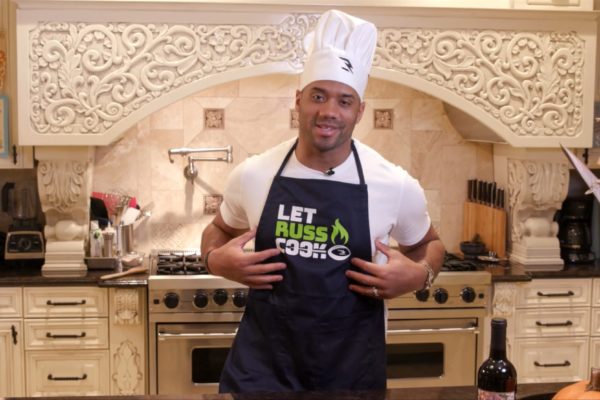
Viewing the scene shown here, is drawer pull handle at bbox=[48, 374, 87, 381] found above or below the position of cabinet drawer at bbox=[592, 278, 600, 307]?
below

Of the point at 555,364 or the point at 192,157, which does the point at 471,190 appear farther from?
the point at 192,157

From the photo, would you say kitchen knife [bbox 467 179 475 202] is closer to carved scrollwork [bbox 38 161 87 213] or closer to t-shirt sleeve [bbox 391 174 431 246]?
carved scrollwork [bbox 38 161 87 213]

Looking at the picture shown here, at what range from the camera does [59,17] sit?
3430 millimetres

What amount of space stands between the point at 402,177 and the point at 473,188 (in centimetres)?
226

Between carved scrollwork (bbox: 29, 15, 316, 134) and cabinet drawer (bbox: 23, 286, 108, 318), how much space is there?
708mm

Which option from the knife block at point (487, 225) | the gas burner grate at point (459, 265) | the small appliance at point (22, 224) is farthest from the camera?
the knife block at point (487, 225)

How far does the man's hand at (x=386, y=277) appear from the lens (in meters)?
1.93

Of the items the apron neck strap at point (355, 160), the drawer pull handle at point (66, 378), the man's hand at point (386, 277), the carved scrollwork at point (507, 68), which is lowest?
the drawer pull handle at point (66, 378)

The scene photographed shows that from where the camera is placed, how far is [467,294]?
11.8ft

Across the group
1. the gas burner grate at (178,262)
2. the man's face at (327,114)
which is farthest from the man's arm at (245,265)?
the gas burner grate at (178,262)

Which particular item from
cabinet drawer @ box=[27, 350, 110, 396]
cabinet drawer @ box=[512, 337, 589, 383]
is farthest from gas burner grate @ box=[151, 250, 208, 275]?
cabinet drawer @ box=[512, 337, 589, 383]

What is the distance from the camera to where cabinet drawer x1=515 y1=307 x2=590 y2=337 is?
371cm

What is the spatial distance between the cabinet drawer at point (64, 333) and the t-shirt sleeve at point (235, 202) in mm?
1532

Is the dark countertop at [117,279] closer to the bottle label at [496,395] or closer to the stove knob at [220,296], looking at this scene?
the stove knob at [220,296]
